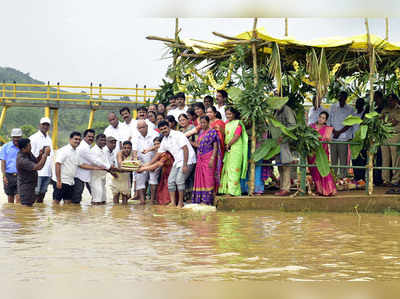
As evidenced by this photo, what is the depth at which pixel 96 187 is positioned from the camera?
34.8ft

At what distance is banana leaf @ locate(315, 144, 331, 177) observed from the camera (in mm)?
9641

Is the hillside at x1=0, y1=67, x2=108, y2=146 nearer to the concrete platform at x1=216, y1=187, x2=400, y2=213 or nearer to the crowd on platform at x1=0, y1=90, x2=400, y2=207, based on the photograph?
the crowd on platform at x1=0, y1=90, x2=400, y2=207

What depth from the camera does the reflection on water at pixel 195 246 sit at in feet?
16.6

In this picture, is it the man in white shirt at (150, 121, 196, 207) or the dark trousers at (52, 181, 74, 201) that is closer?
the man in white shirt at (150, 121, 196, 207)

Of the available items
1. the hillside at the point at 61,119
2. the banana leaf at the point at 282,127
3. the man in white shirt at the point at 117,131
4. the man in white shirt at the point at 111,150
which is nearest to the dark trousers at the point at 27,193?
the man in white shirt at the point at 111,150

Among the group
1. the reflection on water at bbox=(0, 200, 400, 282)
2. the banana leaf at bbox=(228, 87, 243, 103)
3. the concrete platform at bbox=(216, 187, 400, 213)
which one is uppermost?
the banana leaf at bbox=(228, 87, 243, 103)

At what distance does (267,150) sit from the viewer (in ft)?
31.5

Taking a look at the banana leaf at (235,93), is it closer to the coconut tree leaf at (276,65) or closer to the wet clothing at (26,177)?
the coconut tree leaf at (276,65)

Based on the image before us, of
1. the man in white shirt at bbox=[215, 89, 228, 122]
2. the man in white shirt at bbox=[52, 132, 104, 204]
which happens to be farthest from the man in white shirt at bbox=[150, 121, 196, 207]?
the man in white shirt at bbox=[52, 132, 104, 204]

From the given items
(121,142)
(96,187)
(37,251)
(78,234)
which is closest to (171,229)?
(78,234)

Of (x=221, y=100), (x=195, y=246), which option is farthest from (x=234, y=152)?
(x=195, y=246)

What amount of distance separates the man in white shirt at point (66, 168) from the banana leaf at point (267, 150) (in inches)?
114

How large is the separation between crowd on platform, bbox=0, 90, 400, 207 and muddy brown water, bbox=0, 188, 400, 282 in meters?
0.70

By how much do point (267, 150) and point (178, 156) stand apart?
60.8 inches
